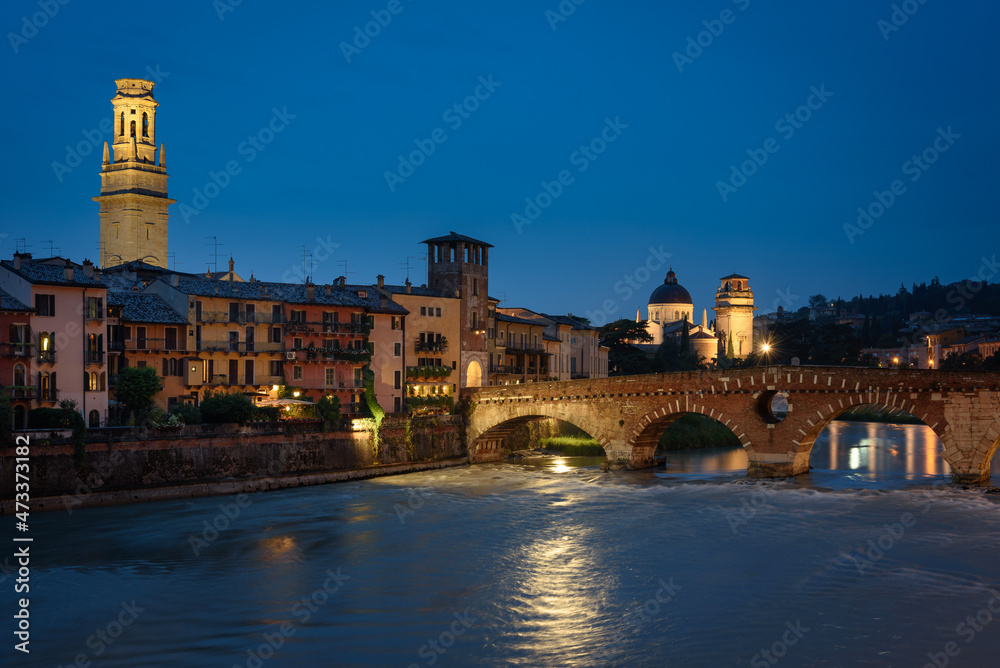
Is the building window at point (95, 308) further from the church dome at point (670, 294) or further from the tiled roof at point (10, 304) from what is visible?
the church dome at point (670, 294)

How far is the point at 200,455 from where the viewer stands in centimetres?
3619

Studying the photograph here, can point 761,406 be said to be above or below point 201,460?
above

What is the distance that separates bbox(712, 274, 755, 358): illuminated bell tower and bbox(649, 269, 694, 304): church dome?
31.0 feet


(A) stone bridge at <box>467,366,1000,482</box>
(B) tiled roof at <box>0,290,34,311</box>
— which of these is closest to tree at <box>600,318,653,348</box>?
(A) stone bridge at <box>467,366,1000,482</box>

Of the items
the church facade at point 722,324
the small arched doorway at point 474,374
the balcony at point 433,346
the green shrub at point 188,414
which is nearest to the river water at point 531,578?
the green shrub at point 188,414

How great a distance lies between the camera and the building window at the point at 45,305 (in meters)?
36.0

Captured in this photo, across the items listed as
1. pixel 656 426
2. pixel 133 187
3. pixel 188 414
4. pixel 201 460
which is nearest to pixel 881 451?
pixel 656 426

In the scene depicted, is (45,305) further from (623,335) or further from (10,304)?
(623,335)

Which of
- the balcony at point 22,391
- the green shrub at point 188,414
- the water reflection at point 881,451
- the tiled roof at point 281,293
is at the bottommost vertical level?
the water reflection at point 881,451

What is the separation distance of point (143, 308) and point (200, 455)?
34.7ft

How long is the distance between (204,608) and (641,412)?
79.3 ft

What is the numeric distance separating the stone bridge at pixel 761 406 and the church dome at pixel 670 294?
90759mm

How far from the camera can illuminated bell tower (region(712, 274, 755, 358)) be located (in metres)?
125

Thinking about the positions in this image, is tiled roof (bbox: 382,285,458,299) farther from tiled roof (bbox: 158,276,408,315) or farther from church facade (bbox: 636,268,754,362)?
church facade (bbox: 636,268,754,362)
